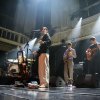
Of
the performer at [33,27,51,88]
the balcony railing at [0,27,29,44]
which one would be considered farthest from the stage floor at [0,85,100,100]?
the balcony railing at [0,27,29,44]

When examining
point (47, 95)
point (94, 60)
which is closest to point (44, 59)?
point (94, 60)

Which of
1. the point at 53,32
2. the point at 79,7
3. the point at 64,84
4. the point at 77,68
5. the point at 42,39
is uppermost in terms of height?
the point at 79,7

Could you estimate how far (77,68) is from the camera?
20.8ft

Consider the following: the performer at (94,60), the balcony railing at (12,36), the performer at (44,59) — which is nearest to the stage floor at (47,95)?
the performer at (44,59)

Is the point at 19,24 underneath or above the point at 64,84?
above

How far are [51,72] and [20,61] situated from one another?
3.56 feet

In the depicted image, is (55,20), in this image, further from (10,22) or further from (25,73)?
(25,73)

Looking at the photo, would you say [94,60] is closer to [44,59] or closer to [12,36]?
[44,59]

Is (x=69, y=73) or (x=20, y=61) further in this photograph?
(x=20, y=61)

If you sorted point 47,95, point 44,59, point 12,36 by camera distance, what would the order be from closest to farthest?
point 47,95 → point 44,59 → point 12,36

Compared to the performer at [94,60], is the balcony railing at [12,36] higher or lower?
higher

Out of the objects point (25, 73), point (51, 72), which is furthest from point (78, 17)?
point (25, 73)

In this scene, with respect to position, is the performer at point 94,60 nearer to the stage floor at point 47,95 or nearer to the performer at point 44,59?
the performer at point 44,59

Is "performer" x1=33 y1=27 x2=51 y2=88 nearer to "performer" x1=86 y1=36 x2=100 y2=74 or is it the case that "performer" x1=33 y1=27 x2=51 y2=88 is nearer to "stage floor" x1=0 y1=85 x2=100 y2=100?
"performer" x1=86 y1=36 x2=100 y2=74
